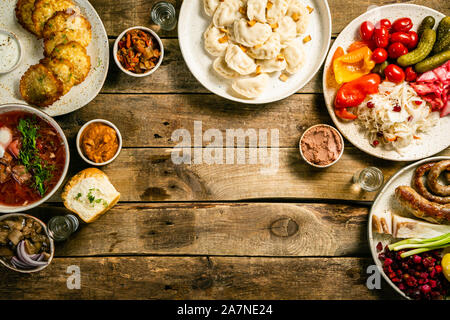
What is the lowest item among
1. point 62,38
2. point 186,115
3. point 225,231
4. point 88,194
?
point 225,231

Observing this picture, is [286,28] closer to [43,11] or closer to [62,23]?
[62,23]

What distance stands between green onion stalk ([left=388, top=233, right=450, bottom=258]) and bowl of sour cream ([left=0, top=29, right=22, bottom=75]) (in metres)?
3.28

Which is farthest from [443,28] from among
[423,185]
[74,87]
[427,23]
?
[74,87]

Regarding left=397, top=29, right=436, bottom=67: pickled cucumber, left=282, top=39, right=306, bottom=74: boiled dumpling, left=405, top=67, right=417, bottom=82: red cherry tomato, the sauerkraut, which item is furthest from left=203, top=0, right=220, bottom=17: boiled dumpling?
left=405, top=67, right=417, bottom=82: red cherry tomato

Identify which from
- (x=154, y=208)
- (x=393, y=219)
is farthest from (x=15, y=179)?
(x=393, y=219)

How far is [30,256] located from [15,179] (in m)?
0.61

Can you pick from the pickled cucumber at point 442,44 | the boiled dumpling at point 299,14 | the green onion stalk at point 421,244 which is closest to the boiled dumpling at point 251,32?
the boiled dumpling at point 299,14

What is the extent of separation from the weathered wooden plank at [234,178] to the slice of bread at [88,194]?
0.19 metres

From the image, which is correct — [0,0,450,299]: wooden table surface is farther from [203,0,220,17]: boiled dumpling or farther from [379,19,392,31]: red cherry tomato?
[203,0,220,17]: boiled dumpling

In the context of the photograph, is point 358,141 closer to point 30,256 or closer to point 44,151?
point 44,151

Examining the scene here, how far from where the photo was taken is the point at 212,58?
2.48 meters

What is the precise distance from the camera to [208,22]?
2.46 m

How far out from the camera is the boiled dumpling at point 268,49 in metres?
2.34

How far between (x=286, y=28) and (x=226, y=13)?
0.48 m
